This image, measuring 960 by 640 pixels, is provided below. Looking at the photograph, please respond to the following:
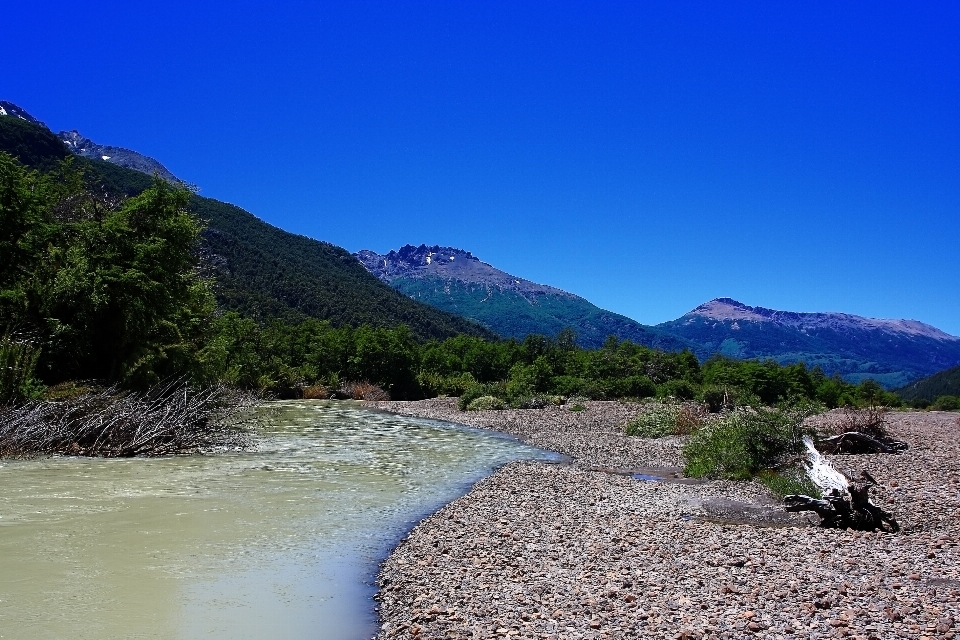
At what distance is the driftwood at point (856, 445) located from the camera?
774 inches

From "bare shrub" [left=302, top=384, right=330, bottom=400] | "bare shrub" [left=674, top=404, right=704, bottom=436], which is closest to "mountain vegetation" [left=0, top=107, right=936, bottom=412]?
"bare shrub" [left=302, top=384, right=330, bottom=400]

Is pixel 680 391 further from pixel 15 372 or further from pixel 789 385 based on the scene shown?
pixel 15 372

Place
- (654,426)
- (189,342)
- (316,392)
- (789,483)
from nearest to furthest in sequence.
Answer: (789,483) < (654,426) < (189,342) < (316,392)

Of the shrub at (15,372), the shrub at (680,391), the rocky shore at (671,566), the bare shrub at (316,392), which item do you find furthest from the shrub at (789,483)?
the bare shrub at (316,392)

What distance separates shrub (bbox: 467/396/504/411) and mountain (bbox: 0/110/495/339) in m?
52.3

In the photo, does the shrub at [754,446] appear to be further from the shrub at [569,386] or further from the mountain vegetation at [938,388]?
the mountain vegetation at [938,388]

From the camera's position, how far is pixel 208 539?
11.2 meters

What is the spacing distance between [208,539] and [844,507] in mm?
10744

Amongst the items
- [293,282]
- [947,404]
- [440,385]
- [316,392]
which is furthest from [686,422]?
[293,282]

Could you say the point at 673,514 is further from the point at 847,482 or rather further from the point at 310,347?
the point at 310,347

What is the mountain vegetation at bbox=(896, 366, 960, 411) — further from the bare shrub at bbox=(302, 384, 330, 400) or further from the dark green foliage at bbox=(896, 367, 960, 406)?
the bare shrub at bbox=(302, 384, 330, 400)

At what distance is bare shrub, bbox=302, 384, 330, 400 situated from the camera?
187ft

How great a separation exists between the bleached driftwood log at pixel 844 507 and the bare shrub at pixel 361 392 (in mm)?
48735

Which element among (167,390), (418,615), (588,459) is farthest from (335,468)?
(418,615)
